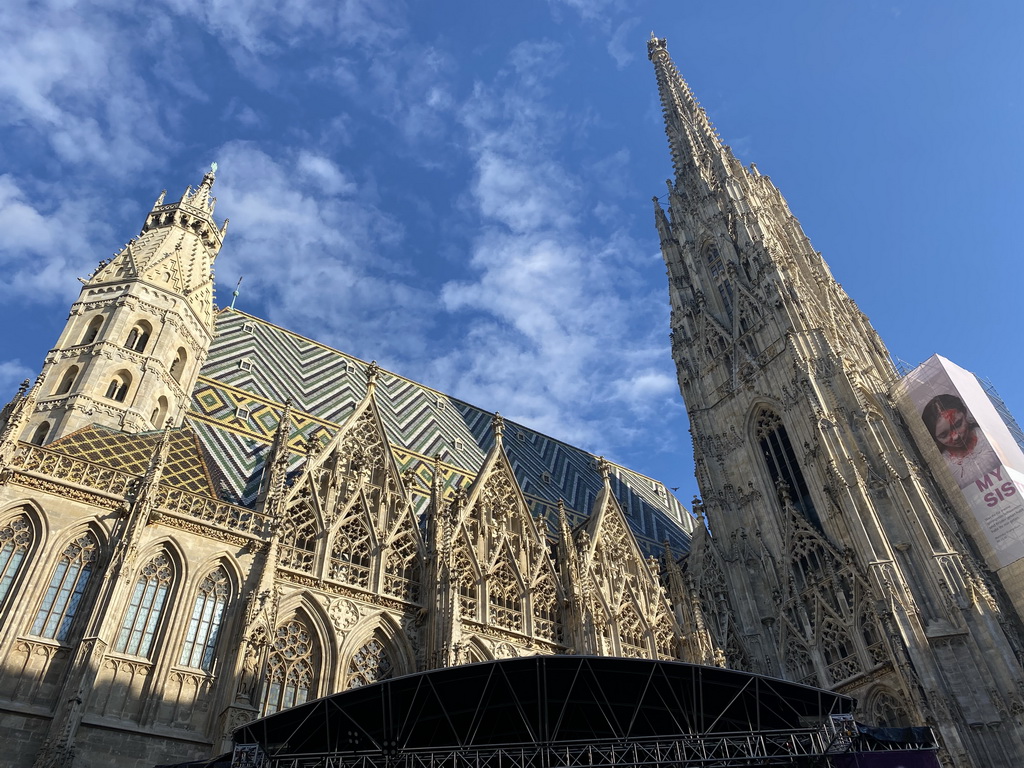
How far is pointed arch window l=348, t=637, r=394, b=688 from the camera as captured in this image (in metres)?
18.5

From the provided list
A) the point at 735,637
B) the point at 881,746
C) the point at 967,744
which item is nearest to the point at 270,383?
the point at 735,637

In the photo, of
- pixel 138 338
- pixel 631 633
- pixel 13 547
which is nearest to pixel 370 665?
pixel 13 547

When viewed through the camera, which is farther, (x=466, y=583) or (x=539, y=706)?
(x=466, y=583)

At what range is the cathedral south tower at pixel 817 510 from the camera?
20828 mm

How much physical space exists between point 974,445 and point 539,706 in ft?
60.9

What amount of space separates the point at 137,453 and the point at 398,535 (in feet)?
22.7

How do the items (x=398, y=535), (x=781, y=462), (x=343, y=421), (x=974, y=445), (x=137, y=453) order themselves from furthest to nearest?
1. (x=781, y=462)
2. (x=343, y=421)
3. (x=974, y=445)
4. (x=398, y=535)
5. (x=137, y=453)

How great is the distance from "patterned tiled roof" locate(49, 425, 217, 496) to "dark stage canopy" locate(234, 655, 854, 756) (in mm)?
6477

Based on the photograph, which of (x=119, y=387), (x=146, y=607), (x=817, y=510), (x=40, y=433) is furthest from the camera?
(x=817, y=510)

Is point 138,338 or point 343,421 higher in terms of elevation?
point 138,338

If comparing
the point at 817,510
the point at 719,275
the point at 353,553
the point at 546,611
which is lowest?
the point at 546,611

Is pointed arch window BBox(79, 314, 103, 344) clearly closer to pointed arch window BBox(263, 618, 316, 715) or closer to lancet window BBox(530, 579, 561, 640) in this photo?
pointed arch window BBox(263, 618, 316, 715)

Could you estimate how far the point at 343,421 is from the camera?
27.4 m

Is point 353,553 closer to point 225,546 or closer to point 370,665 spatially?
point 370,665
